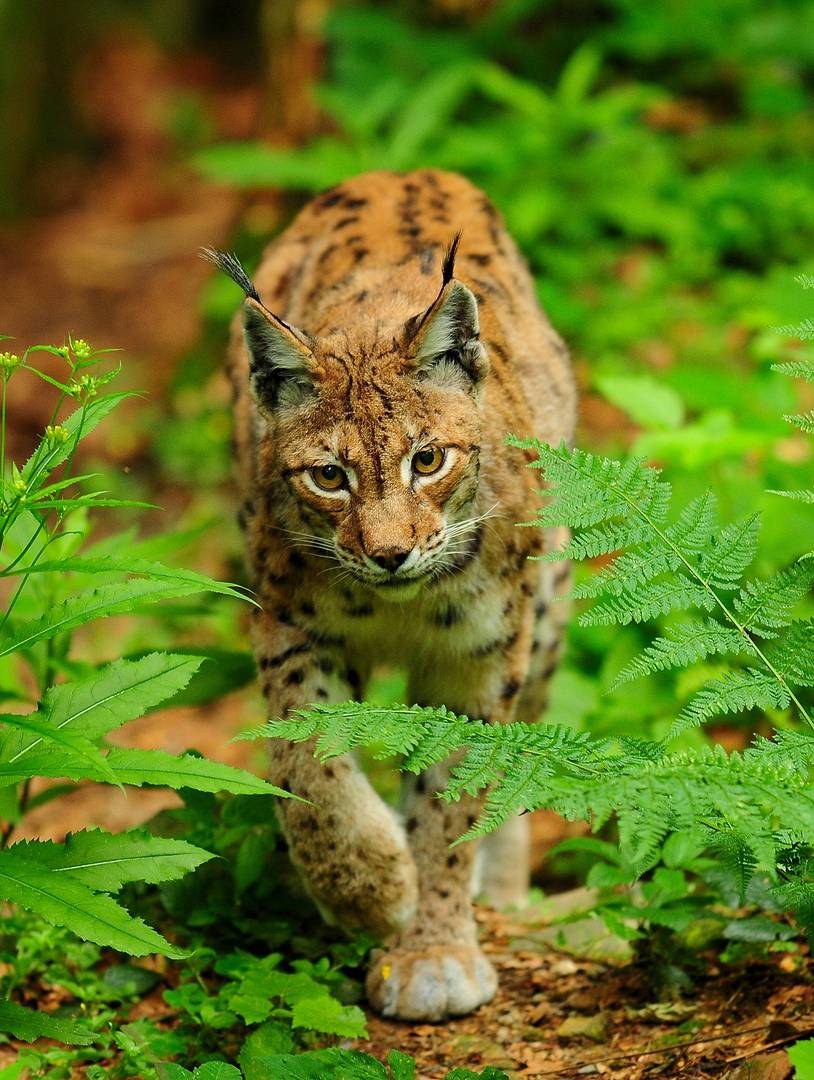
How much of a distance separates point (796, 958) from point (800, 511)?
2723 millimetres

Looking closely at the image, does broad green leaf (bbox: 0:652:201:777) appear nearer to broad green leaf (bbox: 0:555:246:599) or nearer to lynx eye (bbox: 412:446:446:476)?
broad green leaf (bbox: 0:555:246:599)

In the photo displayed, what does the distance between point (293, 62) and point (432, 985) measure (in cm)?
903

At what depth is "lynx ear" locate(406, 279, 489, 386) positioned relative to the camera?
14.2ft

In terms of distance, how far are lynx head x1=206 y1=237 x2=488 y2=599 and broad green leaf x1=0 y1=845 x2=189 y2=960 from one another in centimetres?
133

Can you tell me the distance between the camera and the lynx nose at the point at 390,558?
4113 mm

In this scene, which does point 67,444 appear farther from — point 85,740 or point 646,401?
point 646,401

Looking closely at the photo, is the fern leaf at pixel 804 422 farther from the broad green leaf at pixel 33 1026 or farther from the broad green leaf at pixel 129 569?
the broad green leaf at pixel 33 1026

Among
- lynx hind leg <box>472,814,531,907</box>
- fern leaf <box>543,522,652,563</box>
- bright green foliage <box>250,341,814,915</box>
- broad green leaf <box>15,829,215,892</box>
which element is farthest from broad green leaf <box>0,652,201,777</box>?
lynx hind leg <box>472,814,531,907</box>

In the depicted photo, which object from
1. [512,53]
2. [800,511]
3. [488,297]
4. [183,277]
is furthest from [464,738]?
[183,277]

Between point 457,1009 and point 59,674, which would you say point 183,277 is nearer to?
point 59,674

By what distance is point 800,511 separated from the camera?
6.38m

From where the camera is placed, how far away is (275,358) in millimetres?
4469

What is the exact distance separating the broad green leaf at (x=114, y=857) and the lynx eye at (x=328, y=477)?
1.29 m

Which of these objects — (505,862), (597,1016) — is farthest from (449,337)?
(505,862)
